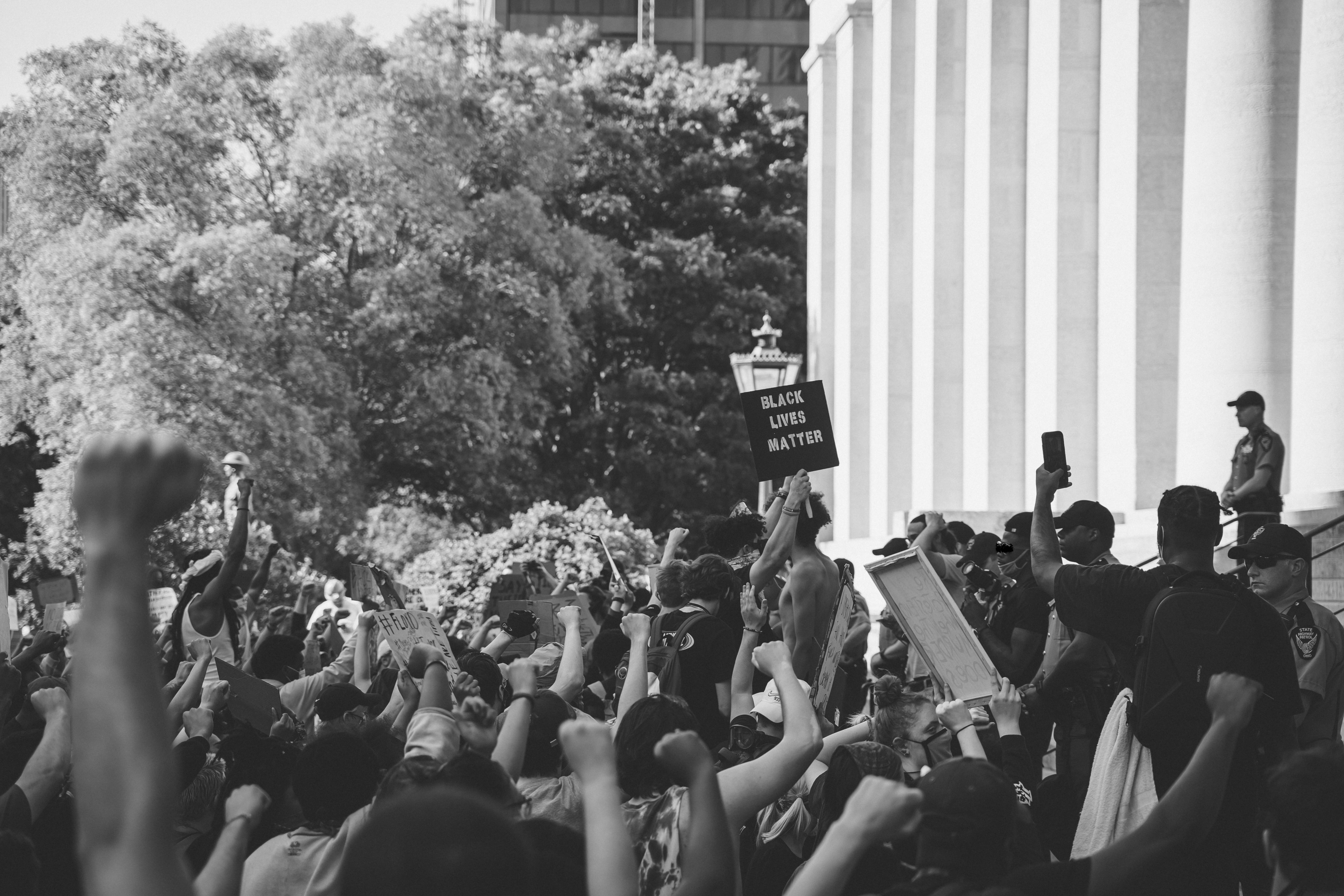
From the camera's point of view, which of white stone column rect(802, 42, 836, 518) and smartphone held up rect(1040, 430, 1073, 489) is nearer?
smartphone held up rect(1040, 430, 1073, 489)

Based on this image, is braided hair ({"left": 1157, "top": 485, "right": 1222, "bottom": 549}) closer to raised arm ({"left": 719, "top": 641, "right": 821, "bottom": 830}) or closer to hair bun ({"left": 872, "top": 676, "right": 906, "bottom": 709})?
hair bun ({"left": 872, "top": 676, "right": 906, "bottom": 709})

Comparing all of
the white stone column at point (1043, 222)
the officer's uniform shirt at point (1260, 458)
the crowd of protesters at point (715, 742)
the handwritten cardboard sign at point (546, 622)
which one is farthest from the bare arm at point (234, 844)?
the white stone column at point (1043, 222)

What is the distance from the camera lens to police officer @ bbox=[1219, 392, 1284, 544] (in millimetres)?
11039

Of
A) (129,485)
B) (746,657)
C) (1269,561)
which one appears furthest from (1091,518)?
(129,485)

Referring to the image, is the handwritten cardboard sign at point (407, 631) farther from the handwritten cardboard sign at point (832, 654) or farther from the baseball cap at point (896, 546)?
the baseball cap at point (896, 546)

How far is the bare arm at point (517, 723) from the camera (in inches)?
179

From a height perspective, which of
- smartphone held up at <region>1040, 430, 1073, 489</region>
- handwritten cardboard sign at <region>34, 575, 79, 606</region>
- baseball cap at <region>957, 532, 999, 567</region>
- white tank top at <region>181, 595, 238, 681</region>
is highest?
smartphone held up at <region>1040, 430, 1073, 489</region>

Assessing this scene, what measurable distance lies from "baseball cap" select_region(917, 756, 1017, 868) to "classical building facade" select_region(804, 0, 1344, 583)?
9404 millimetres

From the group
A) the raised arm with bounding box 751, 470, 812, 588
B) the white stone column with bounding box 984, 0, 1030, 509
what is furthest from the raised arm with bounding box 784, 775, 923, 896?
the white stone column with bounding box 984, 0, 1030, 509

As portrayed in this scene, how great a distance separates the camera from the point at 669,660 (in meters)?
6.93

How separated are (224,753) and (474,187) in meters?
29.4

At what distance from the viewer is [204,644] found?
23.1 ft

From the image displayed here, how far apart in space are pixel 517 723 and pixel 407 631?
232cm

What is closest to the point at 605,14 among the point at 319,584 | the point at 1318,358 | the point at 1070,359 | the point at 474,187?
the point at 474,187
